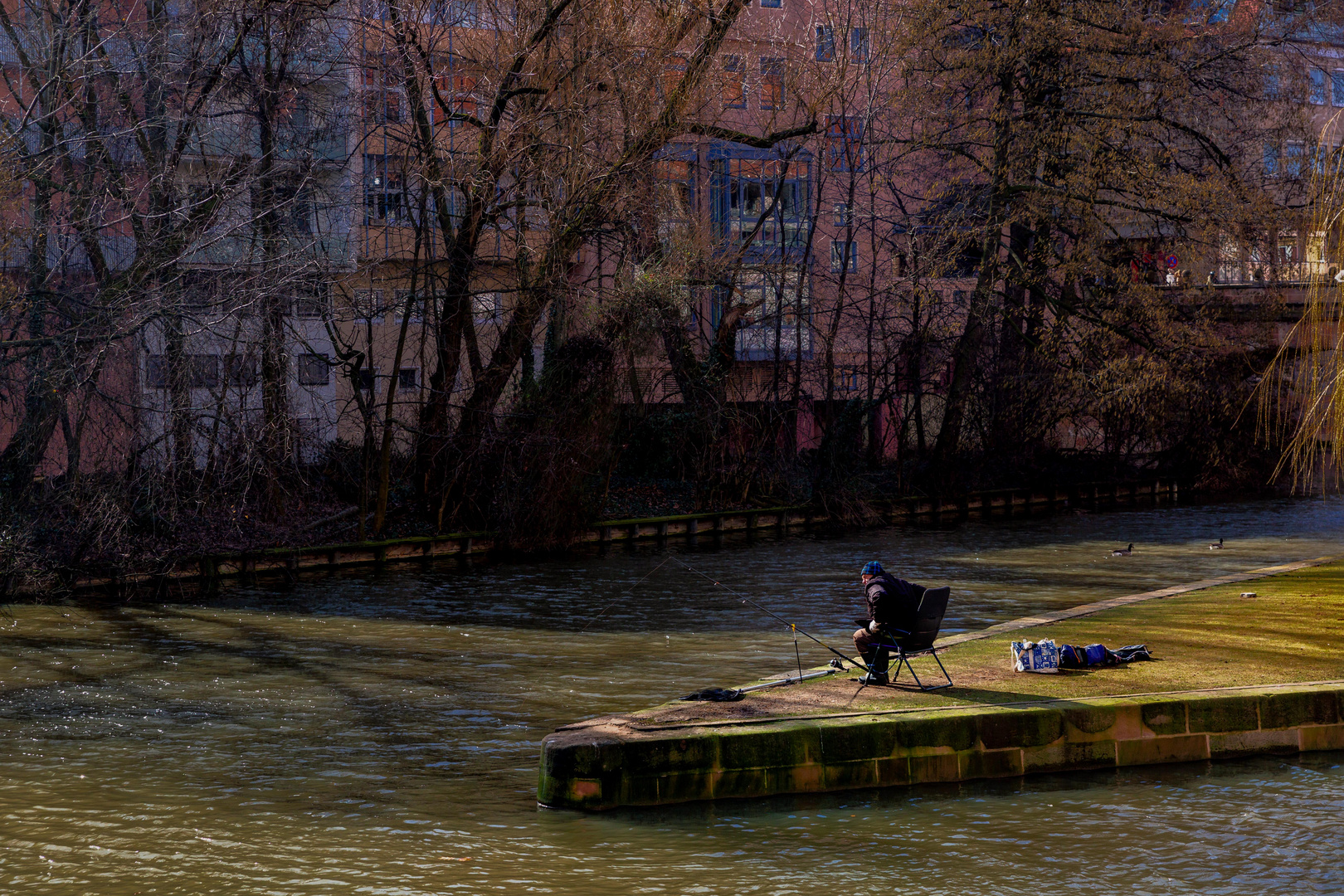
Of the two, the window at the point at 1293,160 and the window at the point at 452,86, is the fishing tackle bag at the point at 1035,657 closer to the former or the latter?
the window at the point at 452,86

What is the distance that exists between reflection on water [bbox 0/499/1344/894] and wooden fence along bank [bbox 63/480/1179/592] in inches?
102

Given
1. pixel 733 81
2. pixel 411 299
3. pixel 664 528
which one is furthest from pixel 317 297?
pixel 733 81

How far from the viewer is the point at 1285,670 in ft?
41.6

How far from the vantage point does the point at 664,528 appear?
34.7 m

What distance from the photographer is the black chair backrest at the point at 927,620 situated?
12.1 m

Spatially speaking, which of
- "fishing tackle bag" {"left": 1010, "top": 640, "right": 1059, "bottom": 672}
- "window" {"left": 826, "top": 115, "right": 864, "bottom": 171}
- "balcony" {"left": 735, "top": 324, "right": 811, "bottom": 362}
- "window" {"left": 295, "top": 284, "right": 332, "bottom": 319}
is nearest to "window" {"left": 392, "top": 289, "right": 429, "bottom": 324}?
"window" {"left": 295, "top": 284, "right": 332, "bottom": 319}

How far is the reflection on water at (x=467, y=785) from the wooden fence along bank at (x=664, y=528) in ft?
8.54

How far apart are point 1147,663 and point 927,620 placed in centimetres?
243

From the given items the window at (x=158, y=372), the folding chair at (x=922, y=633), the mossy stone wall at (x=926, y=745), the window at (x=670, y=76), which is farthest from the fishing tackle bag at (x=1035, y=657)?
the window at (x=670, y=76)

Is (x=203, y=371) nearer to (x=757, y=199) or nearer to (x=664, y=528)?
(x=664, y=528)

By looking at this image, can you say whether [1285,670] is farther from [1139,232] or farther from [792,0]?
[792,0]

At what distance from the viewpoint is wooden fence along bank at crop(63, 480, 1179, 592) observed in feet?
86.3

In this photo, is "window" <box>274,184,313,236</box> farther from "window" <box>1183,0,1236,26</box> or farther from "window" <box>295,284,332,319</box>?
"window" <box>1183,0,1236,26</box>

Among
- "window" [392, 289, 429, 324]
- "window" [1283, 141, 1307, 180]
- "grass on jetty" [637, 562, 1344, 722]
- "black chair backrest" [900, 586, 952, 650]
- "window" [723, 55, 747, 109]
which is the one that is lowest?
"grass on jetty" [637, 562, 1344, 722]
